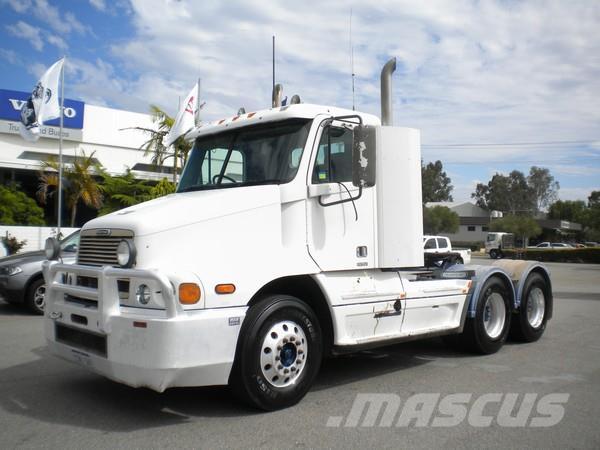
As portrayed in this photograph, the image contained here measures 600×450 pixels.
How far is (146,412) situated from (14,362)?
9.14 ft

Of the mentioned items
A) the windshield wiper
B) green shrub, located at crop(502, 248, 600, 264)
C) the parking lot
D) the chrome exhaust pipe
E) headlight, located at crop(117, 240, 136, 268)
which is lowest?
green shrub, located at crop(502, 248, 600, 264)

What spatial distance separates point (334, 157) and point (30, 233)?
20.9 metres

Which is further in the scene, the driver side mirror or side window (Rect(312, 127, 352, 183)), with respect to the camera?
side window (Rect(312, 127, 352, 183))

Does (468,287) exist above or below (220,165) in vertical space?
below

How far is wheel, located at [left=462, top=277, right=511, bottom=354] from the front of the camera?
753 cm

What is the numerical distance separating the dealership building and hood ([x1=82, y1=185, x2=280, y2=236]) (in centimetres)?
2288

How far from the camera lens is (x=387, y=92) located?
6742 mm

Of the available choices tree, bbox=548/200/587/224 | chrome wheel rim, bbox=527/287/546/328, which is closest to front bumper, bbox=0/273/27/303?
chrome wheel rim, bbox=527/287/546/328

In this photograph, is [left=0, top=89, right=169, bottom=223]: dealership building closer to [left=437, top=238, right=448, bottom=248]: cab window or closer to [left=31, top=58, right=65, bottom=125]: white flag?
[left=31, top=58, right=65, bottom=125]: white flag

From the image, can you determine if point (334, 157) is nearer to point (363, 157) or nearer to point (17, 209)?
point (363, 157)

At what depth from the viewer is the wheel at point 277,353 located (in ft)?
16.2

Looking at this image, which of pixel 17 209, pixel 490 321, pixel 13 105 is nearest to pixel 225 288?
pixel 490 321

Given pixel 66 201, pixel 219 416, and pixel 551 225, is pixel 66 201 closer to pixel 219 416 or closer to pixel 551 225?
pixel 219 416

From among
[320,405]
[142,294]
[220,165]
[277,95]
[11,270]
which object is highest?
[277,95]
